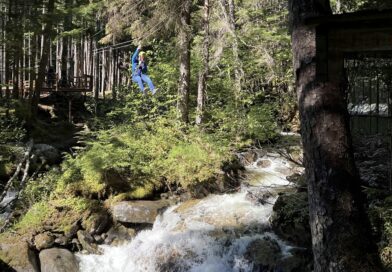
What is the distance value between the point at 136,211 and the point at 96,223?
3.10 feet

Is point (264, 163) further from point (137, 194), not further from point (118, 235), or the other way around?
point (118, 235)

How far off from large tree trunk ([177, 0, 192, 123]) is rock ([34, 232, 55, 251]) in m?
5.70

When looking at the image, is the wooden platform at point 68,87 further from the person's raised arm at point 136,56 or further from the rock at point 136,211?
the rock at point 136,211

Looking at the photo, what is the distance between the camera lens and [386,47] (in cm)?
386

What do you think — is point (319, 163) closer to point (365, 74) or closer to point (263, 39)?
point (365, 74)

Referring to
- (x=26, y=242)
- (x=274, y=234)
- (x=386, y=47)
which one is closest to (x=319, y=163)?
(x=386, y=47)

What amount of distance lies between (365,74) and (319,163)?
4.26 m

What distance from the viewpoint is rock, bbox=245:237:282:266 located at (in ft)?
24.4

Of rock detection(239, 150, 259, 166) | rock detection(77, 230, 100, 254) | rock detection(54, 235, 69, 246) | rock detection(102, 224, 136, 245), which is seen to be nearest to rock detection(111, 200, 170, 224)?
rock detection(102, 224, 136, 245)

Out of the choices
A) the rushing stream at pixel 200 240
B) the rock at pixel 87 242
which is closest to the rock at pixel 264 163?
the rushing stream at pixel 200 240

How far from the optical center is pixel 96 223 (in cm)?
967

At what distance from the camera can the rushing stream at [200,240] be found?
8164 mm

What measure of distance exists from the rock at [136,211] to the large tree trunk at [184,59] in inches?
151

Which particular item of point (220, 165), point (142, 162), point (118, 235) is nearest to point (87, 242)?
point (118, 235)
